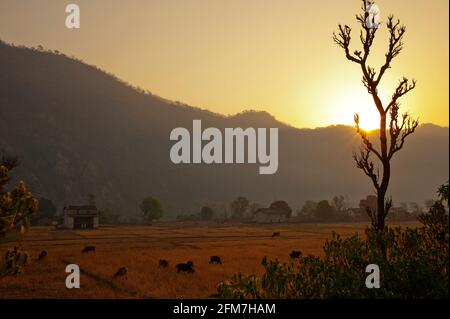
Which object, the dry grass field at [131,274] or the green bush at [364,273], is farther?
the dry grass field at [131,274]

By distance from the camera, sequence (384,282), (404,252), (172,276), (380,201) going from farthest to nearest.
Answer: (172,276), (380,201), (404,252), (384,282)


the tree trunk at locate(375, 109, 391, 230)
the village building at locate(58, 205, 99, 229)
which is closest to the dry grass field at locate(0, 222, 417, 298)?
the tree trunk at locate(375, 109, 391, 230)

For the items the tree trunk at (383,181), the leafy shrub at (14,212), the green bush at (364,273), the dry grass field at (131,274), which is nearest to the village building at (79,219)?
the dry grass field at (131,274)

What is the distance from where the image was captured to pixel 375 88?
2117 cm

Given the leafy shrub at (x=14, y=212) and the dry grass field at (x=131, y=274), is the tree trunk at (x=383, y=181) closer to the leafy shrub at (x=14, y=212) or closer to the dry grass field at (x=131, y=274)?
the dry grass field at (x=131, y=274)

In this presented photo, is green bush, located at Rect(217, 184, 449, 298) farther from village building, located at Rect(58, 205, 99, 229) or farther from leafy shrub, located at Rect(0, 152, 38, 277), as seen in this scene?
village building, located at Rect(58, 205, 99, 229)

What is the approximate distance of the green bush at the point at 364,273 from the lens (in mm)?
13641

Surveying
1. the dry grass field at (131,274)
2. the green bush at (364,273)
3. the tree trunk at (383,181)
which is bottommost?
the dry grass field at (131,274)

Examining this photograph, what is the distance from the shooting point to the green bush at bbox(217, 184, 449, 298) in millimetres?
13641

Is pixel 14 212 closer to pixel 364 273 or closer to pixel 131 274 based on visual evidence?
pixel 131 274

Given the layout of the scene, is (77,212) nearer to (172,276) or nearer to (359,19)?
(172,276)

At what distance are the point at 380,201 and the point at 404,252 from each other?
436 cm
